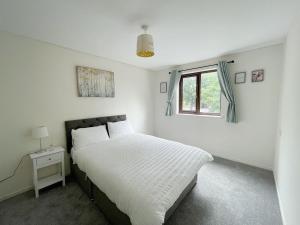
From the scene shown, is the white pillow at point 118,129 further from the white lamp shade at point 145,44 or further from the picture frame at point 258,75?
the picture frame at point 258,75

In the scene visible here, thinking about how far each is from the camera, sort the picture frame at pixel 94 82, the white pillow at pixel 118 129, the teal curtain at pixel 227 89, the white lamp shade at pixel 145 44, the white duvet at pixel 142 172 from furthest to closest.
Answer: the white pillow at pixel 118 129, the teal curtain at pixel 227 89, the picture frame at pixel 94 82, the white lamp shade at pixel 145 44, the white duvet at pixel 142 172

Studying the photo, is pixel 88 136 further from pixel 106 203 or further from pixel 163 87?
pixel 163 87

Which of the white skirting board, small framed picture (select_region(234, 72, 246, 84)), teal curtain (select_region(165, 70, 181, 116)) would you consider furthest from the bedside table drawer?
small framed picture (select_region(234, 72, 246, 84))

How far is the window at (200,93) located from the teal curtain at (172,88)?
0.20 m

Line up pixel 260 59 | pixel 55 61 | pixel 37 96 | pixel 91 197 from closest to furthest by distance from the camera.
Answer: pixel 91 197
pixel 37 96
pixel 55 61
pixel 260 59

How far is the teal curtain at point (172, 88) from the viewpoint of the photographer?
377 centimetres

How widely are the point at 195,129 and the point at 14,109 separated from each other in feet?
11.8

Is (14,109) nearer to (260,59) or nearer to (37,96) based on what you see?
(37,96)

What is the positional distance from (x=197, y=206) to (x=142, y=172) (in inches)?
36.4

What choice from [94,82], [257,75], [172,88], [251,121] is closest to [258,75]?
[257,75]

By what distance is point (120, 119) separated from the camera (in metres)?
3.41

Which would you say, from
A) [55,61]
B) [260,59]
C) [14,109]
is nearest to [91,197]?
[14,109]

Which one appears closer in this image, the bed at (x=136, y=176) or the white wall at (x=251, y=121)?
the bed at (x=136, y=176)

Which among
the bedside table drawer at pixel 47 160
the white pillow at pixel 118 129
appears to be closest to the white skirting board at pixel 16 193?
the bedside table drawer at pixel 47 160
